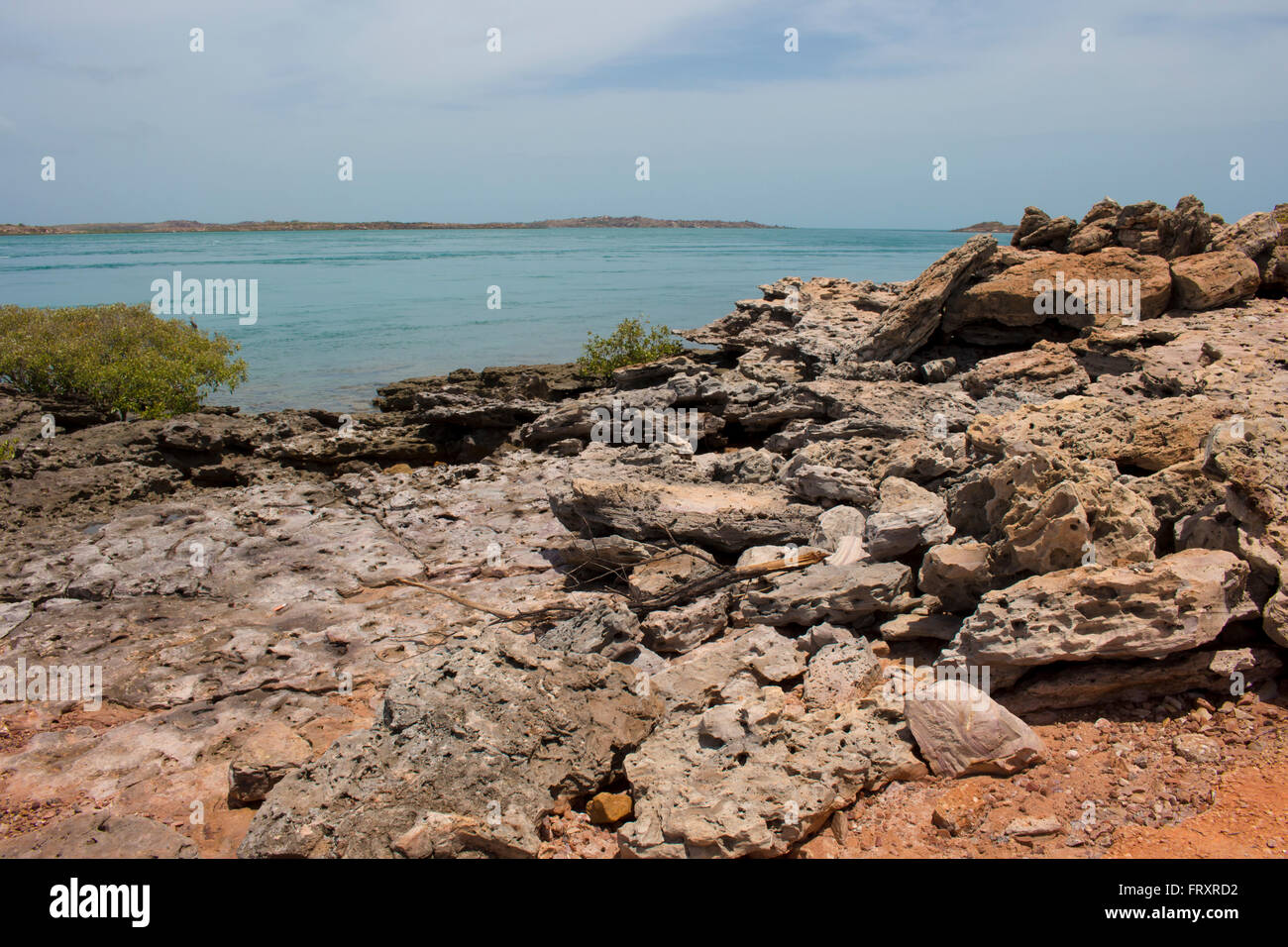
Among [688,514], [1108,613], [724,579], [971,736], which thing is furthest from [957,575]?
[688,514]

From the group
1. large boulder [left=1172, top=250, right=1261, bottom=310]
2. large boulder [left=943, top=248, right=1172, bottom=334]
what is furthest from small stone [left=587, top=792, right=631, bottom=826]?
large boulder [left=1172, top=250, right=1261, bottom=310]

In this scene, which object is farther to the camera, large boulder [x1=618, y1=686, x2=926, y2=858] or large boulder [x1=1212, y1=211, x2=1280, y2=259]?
large boulder [x1=1212, y1=211, x2=1280, y2=259]

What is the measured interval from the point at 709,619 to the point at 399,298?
140ft

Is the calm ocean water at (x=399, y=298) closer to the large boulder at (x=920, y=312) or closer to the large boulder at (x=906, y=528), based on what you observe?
the large boulder at (x=920, y=312)

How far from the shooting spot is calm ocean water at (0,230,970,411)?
2584 cm

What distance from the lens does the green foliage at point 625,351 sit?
54.6 feet

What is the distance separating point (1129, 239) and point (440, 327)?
26.9 metres

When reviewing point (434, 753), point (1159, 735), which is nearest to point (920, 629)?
point (1159, 735)

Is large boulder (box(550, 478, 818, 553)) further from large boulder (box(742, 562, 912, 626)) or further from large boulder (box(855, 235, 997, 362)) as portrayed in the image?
large boulder (box(855, 235, 997, 362))

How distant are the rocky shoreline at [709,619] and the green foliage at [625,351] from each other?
16.0 ft

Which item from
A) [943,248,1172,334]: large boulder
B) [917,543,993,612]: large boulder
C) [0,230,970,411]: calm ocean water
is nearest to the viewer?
[917,543,993,612]: large boulder

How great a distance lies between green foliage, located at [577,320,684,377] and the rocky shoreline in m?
4.87

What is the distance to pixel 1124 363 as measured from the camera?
1031 cm

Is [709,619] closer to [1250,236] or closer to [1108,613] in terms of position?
[1108,613]
